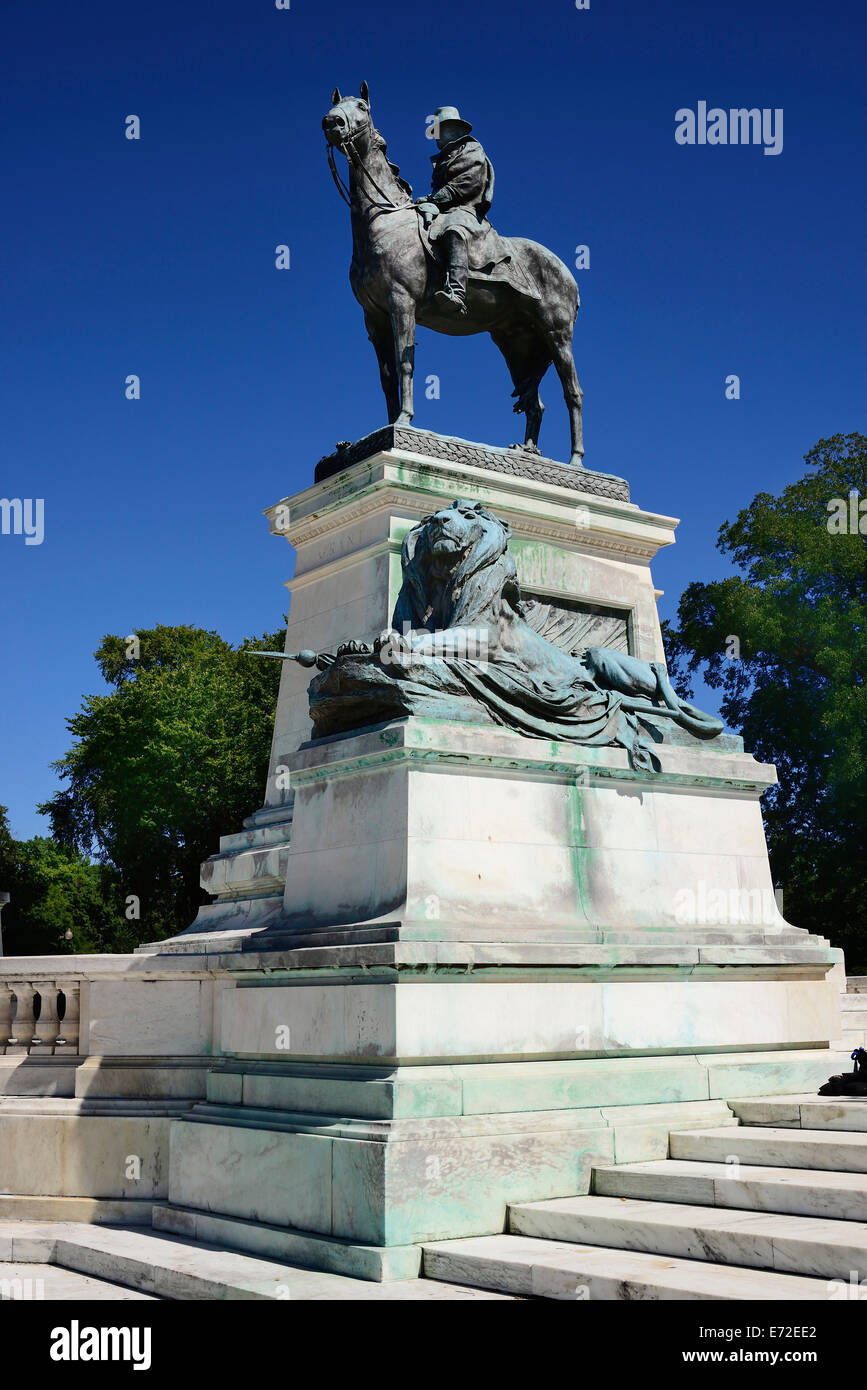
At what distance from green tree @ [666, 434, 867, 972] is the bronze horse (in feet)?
66.2

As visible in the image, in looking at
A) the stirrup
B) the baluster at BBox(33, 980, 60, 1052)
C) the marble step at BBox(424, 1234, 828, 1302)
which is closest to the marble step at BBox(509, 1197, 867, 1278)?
the marble step at BBox(424, 1234, 828, 1302)

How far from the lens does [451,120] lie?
15.6 meters

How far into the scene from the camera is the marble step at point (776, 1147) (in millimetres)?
8617

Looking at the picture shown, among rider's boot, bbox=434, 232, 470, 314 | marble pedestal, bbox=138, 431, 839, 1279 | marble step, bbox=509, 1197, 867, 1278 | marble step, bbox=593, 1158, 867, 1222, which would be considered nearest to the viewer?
marble step, bbox=509, 1197, 867, 1278

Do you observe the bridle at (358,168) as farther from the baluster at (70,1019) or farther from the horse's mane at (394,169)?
the baluster at (70,1019)

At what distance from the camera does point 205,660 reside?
53.5 metres

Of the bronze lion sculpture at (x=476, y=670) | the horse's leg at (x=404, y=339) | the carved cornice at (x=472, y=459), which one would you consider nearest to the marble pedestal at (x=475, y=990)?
the bronze lion sculpture at (x=476, y=670)

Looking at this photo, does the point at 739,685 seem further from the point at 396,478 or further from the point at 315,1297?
the point at 315,1297

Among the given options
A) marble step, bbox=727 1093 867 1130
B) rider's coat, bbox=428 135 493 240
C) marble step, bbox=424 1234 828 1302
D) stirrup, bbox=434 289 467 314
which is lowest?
marble step, bbox=424 1234 828 1302

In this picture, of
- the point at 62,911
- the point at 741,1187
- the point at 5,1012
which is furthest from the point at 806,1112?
the point at 62,911

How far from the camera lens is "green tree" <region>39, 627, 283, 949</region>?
43156mm

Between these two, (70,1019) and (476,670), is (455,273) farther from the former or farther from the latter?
(70,1019)

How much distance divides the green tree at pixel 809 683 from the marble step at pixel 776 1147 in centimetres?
2634

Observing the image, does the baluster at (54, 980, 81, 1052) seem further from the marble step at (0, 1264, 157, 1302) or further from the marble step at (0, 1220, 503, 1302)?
the marble step at (0, 1264, 157, 1302)
